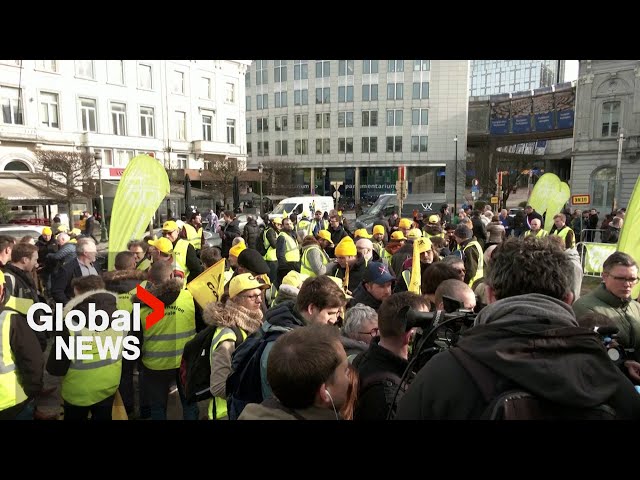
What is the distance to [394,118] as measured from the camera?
54.1 metres

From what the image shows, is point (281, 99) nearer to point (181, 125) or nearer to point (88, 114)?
point (181, 125)

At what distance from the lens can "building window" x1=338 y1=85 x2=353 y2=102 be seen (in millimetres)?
54312

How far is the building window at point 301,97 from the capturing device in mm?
56312

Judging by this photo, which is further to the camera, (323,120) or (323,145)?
(323,145)

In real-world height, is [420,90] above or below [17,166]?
above

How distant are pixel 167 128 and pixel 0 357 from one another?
31.9 m

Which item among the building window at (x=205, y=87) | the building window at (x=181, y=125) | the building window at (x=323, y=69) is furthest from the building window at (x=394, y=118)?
the building window at (x=181, y=125)

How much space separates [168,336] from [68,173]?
2024 centimetres

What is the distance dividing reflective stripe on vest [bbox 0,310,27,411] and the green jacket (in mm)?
4109

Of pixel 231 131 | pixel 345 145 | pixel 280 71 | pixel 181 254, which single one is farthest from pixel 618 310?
pixel 280 71

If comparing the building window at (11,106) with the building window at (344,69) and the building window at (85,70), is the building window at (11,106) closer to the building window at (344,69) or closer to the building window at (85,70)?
the building window at (85,70)

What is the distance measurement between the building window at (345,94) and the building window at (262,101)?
34.3ft

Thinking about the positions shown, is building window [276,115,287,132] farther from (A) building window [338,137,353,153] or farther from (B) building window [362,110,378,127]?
(B) building window [362,110,378,127]

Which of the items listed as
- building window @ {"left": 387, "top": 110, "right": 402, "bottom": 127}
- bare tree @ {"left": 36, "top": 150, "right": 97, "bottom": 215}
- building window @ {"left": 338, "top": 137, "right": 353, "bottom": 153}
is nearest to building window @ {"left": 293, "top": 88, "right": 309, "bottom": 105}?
building window @ {"left": 338, "top": 137, "right": 353, "bottom": 153}
